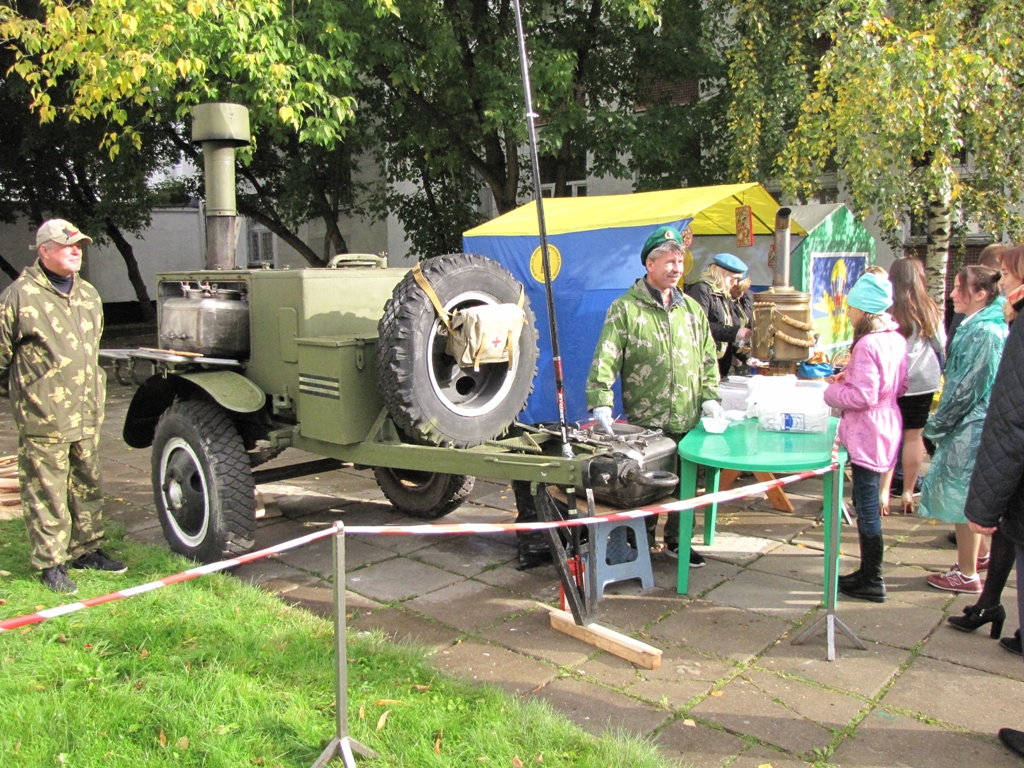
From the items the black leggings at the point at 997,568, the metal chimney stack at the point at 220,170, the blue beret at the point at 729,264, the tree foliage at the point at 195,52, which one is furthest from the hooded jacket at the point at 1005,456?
the tree foliage at the point at 195,52

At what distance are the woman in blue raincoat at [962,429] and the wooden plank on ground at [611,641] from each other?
176 cm

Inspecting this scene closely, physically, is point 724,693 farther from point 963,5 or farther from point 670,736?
point 963,5

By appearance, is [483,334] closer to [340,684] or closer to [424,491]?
[340,684]

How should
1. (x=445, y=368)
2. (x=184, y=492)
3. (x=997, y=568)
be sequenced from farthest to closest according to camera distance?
1. (x=184, y=492)
2. (x=445, y=368)
3. (x=997, y=568)

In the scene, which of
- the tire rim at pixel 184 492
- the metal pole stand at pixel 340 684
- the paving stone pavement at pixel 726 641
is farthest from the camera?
the tire rim at pixel 184 492

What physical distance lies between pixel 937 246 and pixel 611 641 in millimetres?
6877

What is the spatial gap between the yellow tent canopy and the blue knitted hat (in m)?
3.18

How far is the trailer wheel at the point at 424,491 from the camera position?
17.7 feet

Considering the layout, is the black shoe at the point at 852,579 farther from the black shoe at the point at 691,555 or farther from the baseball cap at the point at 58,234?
the baseball cap at the point at 58,234

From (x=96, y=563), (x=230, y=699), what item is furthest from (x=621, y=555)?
(x=96, y=563)

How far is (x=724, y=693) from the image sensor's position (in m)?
3.30

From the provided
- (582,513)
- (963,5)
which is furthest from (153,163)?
(582,513)

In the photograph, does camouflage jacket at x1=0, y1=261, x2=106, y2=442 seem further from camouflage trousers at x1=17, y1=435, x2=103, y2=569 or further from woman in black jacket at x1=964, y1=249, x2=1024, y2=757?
woman in black jacket at x1=964, y1=249, x2=1024, y2=757

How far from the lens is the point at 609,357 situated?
13.9 feet
